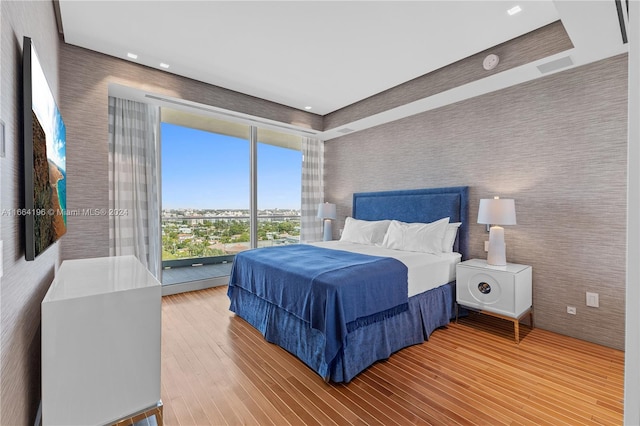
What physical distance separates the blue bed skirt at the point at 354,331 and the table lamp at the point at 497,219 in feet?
1.84

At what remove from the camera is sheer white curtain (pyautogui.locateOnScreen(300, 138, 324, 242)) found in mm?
5461

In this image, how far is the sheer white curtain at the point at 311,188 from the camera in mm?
5461

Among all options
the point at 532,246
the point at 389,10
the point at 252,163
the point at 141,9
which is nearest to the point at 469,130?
the point at 532,246

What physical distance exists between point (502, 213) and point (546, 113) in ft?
3.69

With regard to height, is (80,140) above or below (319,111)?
below

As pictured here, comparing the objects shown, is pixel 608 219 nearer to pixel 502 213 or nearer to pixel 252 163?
pixel 502 213

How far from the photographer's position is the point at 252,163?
481 cm

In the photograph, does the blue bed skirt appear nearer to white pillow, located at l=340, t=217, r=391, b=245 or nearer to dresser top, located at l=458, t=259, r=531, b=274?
dresser top, located at l=458, t=259, r=531, b=274

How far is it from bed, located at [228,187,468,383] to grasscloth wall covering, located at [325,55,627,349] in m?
0.50

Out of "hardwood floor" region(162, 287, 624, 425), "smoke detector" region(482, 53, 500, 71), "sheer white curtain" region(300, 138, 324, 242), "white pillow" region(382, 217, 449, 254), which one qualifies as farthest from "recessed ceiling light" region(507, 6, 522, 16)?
"sheer white curtain" region(300, 138, 324, 242)

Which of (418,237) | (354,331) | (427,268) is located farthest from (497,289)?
(354,331)

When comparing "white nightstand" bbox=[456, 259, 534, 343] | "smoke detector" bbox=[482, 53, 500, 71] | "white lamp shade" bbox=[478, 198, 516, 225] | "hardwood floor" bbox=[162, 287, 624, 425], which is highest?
"smoke detector" bbox=[482, 53, 500, 71]

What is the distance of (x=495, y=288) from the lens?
285cm

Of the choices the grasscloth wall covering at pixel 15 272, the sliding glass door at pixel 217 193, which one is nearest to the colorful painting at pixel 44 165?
the grasscloth wall covering at pixel 15 272
